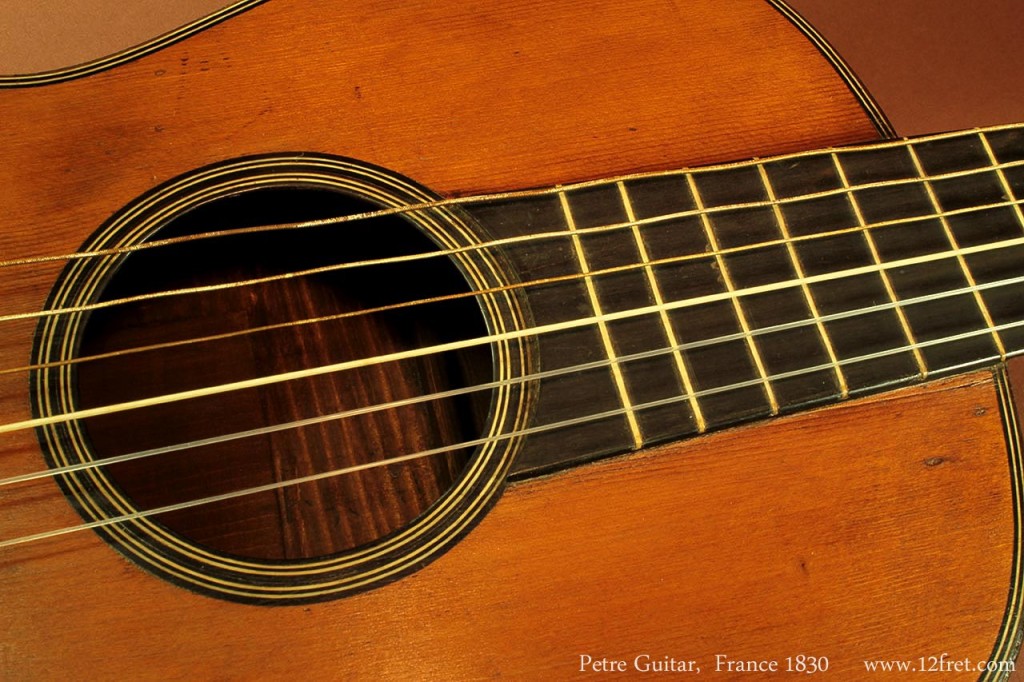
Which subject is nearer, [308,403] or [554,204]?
[554,204]

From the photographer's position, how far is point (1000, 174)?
2.94ft

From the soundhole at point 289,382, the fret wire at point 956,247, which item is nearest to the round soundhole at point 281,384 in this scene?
the soundhole at point 289,382

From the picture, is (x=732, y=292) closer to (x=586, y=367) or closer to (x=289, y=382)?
(x=586, y=367)

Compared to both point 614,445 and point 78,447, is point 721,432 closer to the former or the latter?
point 614,445

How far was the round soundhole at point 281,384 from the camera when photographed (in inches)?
28.0

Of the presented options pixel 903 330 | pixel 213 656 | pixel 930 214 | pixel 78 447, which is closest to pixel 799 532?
pixel 903 330

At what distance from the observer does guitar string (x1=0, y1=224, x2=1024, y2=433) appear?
703 mm

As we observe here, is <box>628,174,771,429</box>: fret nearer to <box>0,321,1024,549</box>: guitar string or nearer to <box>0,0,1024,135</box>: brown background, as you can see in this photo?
<box>0,321,1024,549</box>: guitar string

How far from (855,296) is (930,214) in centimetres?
14

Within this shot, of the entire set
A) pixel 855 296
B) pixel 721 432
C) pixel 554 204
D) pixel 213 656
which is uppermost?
pixel 554 204

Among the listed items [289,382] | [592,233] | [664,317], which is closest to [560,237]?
[592,233]

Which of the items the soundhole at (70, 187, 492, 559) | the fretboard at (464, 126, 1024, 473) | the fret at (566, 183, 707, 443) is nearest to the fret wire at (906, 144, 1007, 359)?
the fretboard at (464, 126, 1024, 473)

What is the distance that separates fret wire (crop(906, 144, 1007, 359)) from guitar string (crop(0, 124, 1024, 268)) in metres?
0.01

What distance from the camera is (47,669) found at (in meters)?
0.67
